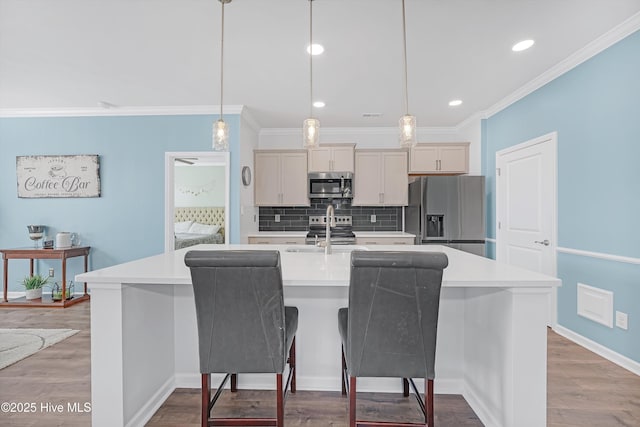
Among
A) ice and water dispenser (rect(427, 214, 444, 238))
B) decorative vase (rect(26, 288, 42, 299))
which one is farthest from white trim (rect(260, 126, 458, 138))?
decorative vase (rect(26, 288, 42, 299))

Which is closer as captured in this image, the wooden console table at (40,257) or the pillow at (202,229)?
the wooden console table at (40,257)

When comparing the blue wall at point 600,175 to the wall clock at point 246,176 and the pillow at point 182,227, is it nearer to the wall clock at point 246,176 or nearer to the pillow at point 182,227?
the wall clock at point 246,176

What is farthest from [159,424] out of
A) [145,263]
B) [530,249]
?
[530,249]

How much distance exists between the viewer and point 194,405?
6.43 ft

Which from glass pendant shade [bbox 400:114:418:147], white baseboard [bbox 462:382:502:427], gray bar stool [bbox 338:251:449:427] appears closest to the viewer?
gray bar stool [bbox 338:251:449:427]

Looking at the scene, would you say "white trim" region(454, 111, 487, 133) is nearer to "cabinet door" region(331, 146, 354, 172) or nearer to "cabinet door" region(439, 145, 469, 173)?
"cabinet door" region(439, 145, 469, 173)

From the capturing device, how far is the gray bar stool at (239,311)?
1344 mm

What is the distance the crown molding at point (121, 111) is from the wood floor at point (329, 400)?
9.65ft

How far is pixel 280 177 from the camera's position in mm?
4965

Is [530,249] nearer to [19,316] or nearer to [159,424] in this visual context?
[159,424]

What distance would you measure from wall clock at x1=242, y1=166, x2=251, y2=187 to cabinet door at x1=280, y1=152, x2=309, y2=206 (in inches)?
20.5

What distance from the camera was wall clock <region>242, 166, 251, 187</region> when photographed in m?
4.38

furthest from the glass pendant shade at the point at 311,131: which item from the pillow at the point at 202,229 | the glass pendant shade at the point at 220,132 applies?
the pillow at the point at 202,229

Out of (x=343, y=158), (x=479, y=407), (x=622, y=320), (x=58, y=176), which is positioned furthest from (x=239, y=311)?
(x=58, y=176)
